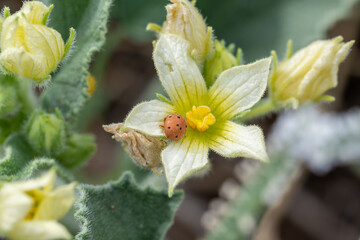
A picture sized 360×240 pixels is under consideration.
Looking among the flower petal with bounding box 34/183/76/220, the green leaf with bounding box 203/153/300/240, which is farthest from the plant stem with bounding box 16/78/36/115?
the green leaf with bounding box 203/153/300/240

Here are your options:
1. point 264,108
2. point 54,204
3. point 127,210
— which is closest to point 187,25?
point 264,108

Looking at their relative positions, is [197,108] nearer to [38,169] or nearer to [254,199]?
[38,169]

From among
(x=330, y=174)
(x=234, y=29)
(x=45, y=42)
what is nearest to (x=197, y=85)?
(x=45, y=42)

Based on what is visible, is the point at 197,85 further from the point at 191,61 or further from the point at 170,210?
the point at 170,210

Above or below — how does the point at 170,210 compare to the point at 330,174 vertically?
above

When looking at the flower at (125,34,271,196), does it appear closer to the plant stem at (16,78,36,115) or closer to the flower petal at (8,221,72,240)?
the flower petal at (8,221,72,240)

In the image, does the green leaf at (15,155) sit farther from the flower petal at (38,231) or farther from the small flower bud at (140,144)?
the flower petal at (38,231)
